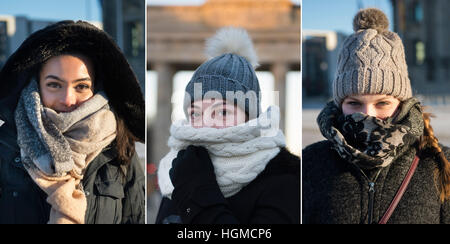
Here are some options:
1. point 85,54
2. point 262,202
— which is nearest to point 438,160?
point 262,202

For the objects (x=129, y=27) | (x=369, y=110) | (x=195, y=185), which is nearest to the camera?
(x=195, y=185)

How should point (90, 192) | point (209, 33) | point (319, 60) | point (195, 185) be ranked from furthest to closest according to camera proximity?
point (209, 33), point (319, 60), point (90, 192), point (195, 185)

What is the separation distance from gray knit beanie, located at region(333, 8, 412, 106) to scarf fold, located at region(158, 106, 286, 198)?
1.14 ft

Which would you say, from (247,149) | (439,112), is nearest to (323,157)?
(247,149)

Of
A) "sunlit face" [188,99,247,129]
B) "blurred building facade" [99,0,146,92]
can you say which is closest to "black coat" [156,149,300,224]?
"sunlit face" [188,99,247,129]

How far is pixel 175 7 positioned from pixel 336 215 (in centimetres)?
499

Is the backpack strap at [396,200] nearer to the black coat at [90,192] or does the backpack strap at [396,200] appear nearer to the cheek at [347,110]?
the cheek at [347,110]

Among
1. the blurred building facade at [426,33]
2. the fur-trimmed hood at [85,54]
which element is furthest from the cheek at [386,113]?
the blurred building facade at [426,33]

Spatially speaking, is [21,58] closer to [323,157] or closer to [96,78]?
[96,78]

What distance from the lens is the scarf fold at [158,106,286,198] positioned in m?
1.85

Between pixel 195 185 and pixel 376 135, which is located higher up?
pixel 376 135

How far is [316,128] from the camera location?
254 centimetres

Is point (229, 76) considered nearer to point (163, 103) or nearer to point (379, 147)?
point (379, 147)

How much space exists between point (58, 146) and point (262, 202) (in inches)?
33.6
